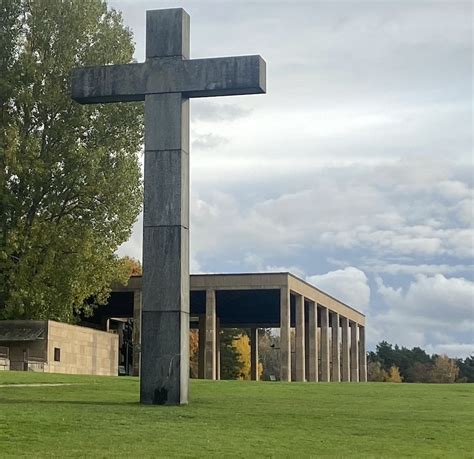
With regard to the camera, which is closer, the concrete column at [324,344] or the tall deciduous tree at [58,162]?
the tall deciduous tree at [58,162]

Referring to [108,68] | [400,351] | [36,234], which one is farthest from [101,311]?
[400,351]

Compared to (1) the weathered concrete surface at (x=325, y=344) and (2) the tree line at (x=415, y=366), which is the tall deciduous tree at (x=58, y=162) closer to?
(1) the weathered concrete surface at (x=325, y=344)

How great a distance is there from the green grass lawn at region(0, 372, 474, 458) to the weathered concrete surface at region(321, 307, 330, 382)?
144ft

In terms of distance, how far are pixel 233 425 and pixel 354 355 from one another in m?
64.1

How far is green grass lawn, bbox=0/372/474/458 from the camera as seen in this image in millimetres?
12109

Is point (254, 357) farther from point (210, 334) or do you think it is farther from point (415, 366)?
point (415, 366)

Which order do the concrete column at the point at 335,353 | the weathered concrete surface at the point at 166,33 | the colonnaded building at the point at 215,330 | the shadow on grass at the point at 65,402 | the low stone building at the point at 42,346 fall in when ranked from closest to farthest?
1. the shadow on grass at the point at 65,402
2. the weathered concrete surface at the point at 166,33
3. the low stone building at the point at 42,346
4. the colonnaded building at the point at 215,330
5. the concrete column at the point at 335,353

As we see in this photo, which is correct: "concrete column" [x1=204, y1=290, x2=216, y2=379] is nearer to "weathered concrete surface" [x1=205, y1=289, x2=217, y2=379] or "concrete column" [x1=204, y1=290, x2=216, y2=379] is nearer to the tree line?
"weathered concrete surface" [x1=205, y1=289, x2=217, y2=379]

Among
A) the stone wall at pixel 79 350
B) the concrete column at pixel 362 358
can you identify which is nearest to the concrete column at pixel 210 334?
the stone wall at pixel 79 350

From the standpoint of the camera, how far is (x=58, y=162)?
41656 mm

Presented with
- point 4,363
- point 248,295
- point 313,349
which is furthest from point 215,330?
point 4,363

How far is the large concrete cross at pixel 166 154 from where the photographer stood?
1836 centimetres

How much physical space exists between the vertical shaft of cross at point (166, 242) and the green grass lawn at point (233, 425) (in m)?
0.78

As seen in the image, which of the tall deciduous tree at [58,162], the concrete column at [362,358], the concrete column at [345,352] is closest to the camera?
the tall deciduous tree at [58,162]
